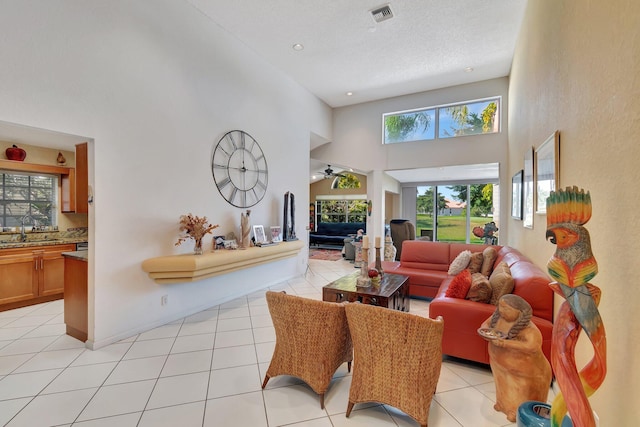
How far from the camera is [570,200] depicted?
1.09 metres

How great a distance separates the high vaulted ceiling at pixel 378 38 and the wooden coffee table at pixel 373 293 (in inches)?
133

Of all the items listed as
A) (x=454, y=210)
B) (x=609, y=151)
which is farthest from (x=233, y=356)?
(x=454, y=210)

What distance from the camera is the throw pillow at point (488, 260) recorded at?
3639mm

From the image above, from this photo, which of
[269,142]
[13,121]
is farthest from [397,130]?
[13,121]

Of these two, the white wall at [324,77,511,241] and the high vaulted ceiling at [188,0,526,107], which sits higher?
the high vaulted ceiling at [188,0,526,107]

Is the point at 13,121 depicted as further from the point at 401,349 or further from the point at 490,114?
the point at 490,114

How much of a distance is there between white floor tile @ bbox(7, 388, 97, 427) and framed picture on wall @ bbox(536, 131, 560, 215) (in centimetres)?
376

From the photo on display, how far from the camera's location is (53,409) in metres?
1.90

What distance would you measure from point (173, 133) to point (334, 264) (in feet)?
16.4

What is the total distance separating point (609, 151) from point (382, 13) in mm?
3235

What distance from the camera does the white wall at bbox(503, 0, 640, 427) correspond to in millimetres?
1165

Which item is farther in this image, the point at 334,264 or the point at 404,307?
the point at 334,264

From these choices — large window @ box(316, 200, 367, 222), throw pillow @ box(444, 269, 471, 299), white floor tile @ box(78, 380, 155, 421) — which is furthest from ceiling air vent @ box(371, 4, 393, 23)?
large window @ box(316, 200, 367, 222)

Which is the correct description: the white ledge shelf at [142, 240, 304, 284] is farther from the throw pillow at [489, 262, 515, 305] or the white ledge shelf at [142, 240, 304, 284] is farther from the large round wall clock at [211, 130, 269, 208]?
the throw pillow at [489, 262, 515, 305]
